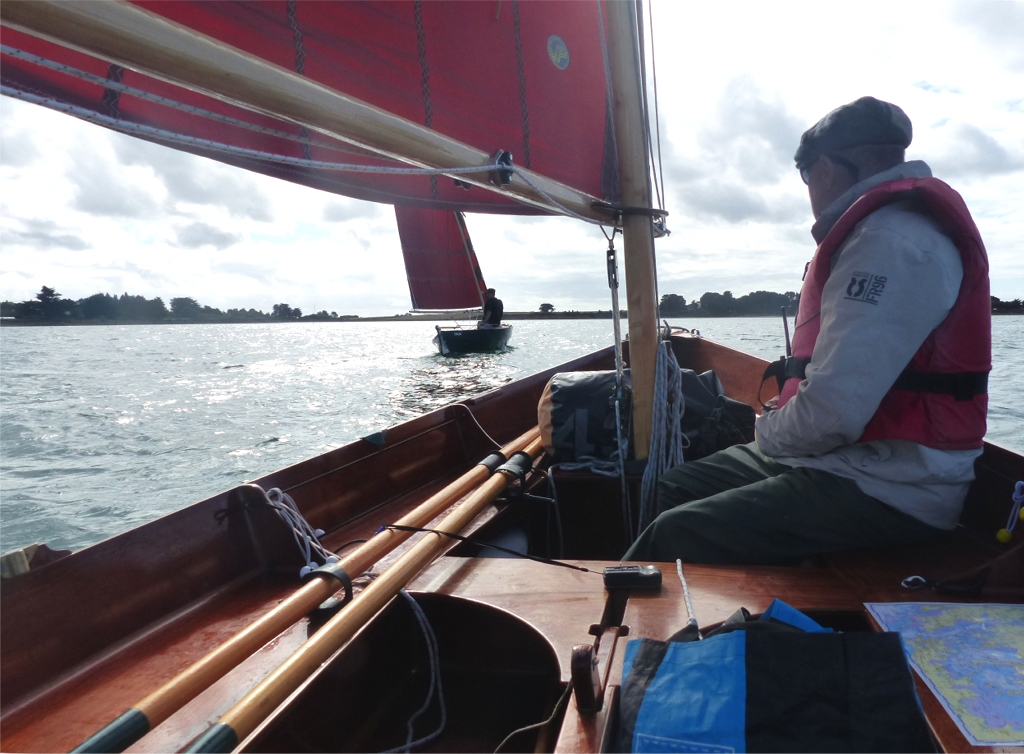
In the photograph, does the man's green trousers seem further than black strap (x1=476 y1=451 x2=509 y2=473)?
No

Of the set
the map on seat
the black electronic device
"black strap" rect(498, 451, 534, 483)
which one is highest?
"black strap" rect(498, 451, 534, 483)

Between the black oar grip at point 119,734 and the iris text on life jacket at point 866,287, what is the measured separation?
1.67 metres

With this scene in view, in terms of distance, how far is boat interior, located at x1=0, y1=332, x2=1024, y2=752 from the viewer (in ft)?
3.83

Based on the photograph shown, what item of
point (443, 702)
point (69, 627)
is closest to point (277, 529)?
point (69, 627)

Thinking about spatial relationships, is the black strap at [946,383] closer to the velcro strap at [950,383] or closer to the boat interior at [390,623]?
the velcro strap at [950,383]

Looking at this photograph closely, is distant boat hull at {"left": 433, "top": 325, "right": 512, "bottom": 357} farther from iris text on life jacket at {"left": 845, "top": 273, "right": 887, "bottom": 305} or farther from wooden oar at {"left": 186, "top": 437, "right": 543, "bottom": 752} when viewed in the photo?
iris text on life jacket at {"left": 845, "top": 273, "right": 887, "bottom": 305}

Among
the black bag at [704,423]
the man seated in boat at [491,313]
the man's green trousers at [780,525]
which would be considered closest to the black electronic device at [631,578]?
the man's green trousers at [780,525]

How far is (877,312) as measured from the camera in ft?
4.79

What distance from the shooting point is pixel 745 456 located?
2.11m

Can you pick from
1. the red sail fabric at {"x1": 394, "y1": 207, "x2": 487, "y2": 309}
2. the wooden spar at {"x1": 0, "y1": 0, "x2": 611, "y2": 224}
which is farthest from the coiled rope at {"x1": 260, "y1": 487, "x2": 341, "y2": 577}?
the red sail fabric at {"x1": 394, "y1": 207, "x2": 487, "y2": 309}

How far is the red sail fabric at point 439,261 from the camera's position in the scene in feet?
50.0

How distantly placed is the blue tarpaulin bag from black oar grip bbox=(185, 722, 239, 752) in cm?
57

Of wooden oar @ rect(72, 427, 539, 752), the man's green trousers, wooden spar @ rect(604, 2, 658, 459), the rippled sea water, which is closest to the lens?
wooden oar @ rect(72, 427, 539, 752)

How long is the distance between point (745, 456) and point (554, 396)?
2.87 ft
